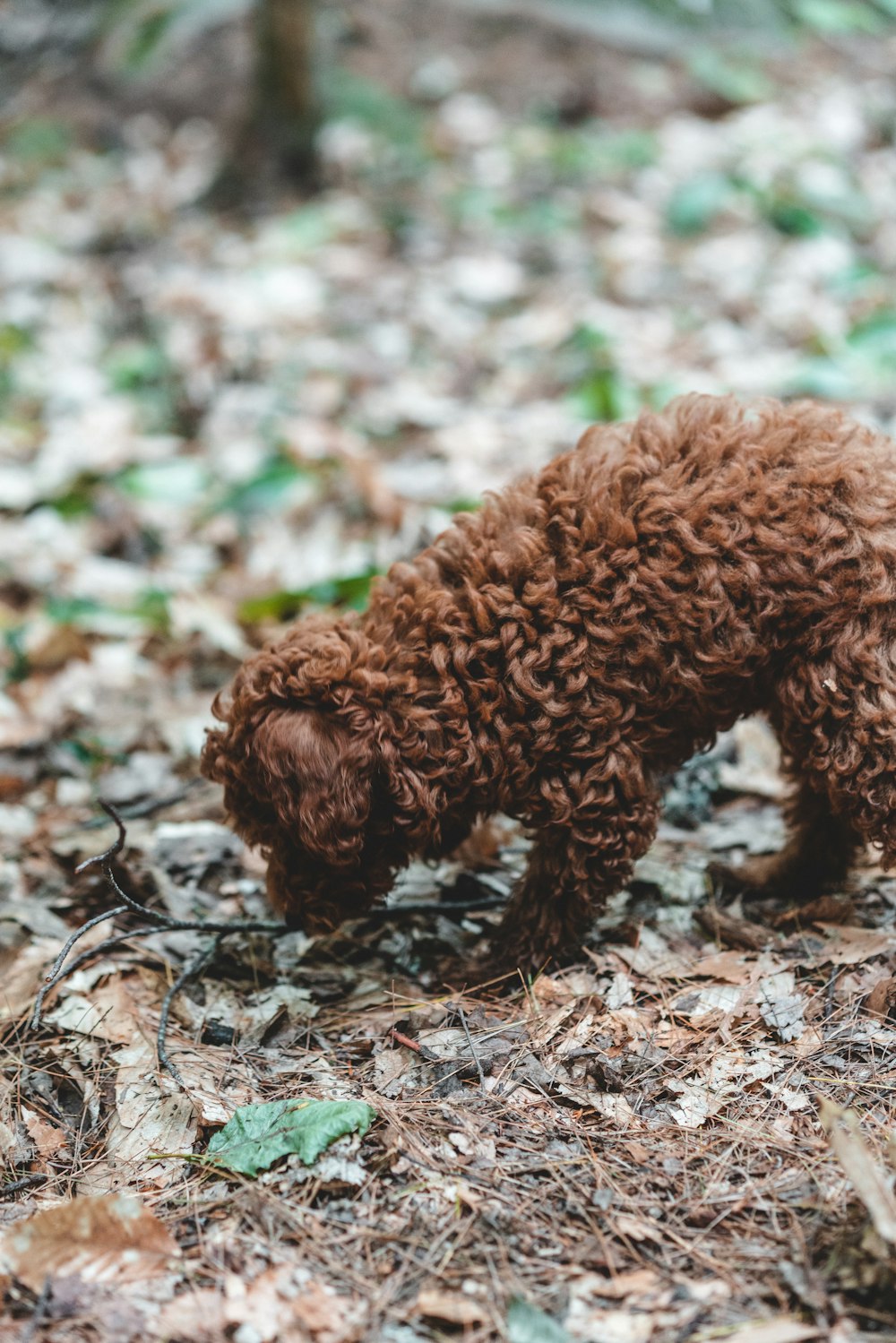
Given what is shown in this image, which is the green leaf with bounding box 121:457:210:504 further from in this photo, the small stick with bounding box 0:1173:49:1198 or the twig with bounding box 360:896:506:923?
the small stick with bounding box 0:1173:49:1198

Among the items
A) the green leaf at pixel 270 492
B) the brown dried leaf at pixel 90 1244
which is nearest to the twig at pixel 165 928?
the brown dried leaf at pixel 90 1244

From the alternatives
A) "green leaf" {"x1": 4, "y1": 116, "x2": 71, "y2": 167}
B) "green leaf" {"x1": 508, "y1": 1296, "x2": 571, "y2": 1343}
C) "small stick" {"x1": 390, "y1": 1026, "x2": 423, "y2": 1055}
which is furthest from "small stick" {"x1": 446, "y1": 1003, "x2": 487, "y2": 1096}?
"green leaf" {"x1": 4, "y1": 116, "x2": 71, "y2": 167}

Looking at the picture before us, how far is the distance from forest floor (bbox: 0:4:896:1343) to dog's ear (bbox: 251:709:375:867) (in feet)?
2.02

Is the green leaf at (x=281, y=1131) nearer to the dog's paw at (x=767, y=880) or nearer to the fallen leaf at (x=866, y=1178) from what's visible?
the fallen leaf at (x=866, y=1178)

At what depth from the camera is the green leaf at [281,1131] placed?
281cm

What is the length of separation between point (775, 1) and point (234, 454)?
631cm

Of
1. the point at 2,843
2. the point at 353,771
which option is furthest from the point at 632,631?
the point at 2,843

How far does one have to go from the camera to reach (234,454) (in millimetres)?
6543

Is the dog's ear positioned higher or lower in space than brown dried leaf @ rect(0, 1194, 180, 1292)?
higher

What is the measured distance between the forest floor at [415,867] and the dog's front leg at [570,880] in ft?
0.36

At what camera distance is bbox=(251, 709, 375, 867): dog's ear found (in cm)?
317

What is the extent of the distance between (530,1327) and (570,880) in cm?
133

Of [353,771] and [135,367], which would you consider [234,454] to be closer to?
[135,367]

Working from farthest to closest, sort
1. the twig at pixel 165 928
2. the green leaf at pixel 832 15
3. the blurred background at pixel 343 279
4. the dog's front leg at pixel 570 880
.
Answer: the green leaf at pixel 832 15
the blurred background at pixel 343 279
the dog's front leg at pixel 570 880
the twig at pixel 165 928
